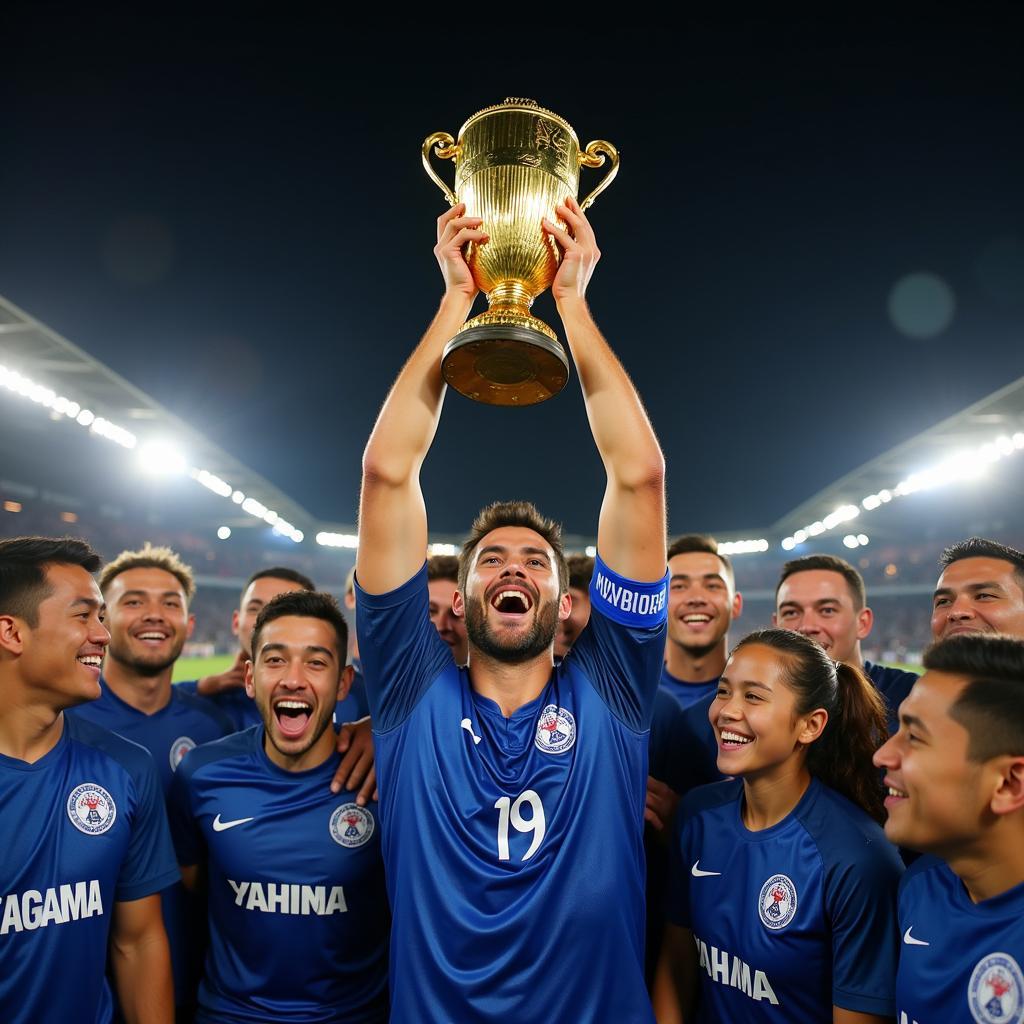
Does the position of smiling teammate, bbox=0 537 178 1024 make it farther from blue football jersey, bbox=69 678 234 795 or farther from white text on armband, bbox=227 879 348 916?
blue football jersey, bbox=69 678 234 795

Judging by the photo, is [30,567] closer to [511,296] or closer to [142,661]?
[142,661]

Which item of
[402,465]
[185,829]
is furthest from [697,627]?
[185,829]

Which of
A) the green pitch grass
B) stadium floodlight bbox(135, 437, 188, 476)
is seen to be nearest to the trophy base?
the green pitch grass

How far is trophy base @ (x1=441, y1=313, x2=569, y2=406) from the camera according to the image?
2148 millimetres

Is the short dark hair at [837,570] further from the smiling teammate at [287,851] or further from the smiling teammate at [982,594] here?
the smiling teammate at [287,851]

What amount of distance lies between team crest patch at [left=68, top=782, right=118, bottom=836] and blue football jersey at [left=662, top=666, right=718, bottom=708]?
2.46m

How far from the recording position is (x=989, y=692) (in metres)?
1.88

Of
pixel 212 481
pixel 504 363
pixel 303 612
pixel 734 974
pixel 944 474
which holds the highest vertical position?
pixel 212 481

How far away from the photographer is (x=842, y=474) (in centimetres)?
2441

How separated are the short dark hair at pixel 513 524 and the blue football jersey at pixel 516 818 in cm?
22

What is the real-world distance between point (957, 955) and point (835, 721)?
2.98ft

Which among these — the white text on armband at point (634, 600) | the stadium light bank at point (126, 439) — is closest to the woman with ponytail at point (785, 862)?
the white text on armband at point (634, 600)

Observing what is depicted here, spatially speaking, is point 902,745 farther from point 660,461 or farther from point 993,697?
point 660,461

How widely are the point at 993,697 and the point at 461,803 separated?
53.9 inches
